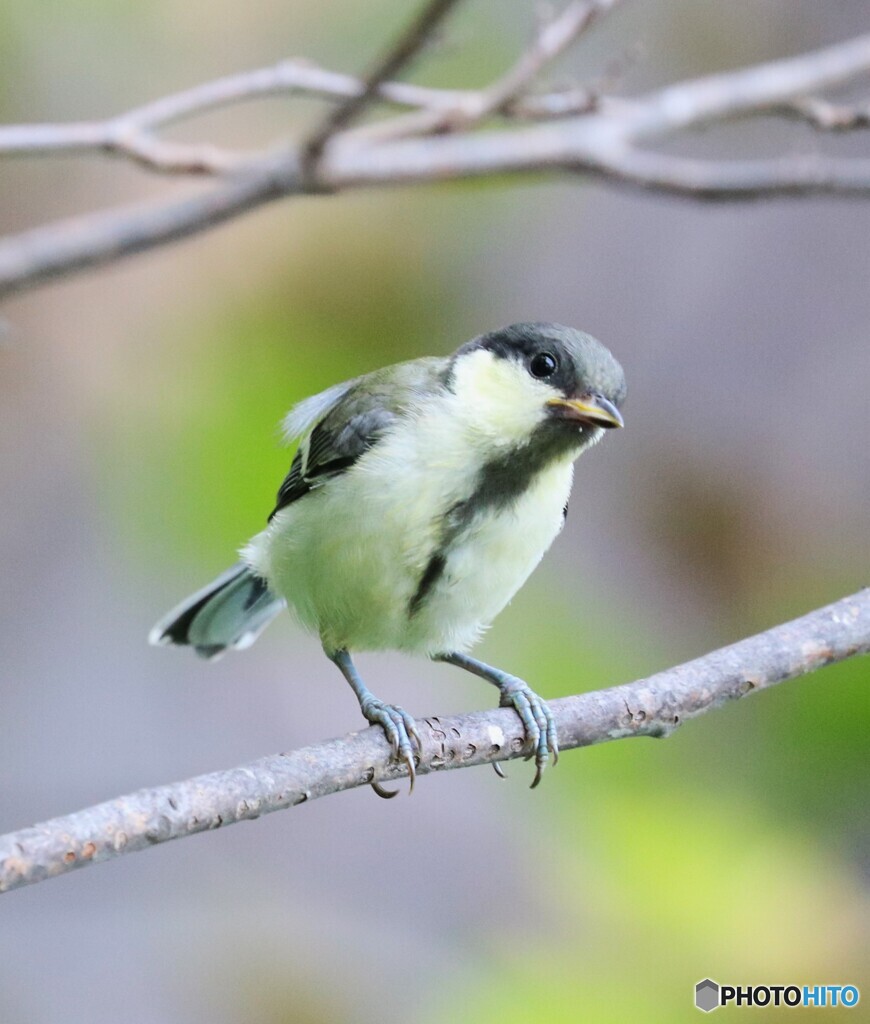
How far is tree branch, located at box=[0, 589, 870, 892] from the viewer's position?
1.59 meters

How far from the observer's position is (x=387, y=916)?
395 cm

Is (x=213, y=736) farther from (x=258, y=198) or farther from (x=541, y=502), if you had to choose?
(x=258, y=198)

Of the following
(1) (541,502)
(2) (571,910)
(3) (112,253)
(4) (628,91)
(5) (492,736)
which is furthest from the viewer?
(4) (628,91)

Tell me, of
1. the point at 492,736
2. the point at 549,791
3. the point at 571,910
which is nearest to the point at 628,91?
the point at 549,791

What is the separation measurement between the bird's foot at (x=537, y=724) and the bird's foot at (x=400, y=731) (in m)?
0.23

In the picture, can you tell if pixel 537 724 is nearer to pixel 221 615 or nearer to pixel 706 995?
pixel 221 615

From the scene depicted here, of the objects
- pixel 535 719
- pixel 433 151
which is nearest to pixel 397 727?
pixel 535 719

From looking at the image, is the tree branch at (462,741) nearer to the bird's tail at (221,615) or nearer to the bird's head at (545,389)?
the bird's head at (545,389)

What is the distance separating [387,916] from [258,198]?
2.74m

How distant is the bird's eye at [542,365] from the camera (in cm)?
228

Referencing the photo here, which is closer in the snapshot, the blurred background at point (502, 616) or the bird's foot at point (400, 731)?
the bird's foot at point (400, 731)

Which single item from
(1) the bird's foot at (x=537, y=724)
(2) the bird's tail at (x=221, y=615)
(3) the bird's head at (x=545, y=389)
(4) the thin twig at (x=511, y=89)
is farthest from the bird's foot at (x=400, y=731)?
(4) the thin twig at (x=511, y=89)

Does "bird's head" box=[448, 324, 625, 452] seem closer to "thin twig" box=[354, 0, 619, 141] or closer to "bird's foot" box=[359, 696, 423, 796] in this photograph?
"thin twig" box=[354, 0, 619, 141]

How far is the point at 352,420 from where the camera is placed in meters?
2.58
